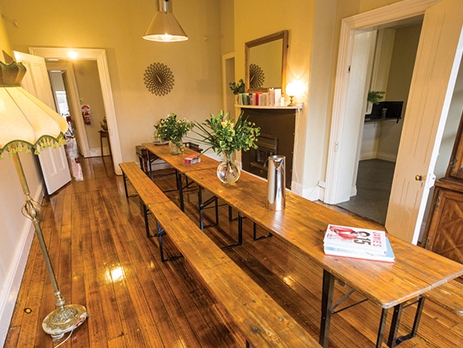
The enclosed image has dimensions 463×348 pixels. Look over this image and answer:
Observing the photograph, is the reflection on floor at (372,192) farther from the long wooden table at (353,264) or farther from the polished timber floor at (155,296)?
the long wooden table at (353,264)

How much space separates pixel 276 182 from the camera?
173cm

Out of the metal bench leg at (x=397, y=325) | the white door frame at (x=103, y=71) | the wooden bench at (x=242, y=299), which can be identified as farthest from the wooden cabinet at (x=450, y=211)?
the white door frame at (x=103, y=71)

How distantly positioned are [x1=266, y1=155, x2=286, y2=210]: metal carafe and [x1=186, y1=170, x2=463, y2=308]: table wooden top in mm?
56

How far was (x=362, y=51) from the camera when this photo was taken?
3158 mm

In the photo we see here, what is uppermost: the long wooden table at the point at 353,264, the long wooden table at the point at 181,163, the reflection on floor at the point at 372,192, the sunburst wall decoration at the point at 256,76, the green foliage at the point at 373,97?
the sunburst wall decoration at the point at 256,76

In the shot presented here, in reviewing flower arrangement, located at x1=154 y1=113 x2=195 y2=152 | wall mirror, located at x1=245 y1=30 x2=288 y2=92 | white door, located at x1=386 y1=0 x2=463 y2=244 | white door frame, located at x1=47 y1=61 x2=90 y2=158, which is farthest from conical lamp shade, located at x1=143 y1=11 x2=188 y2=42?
white door frame, located at x1=47 y1=61 x2=90 y2=158

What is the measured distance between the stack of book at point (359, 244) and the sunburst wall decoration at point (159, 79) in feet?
16.2

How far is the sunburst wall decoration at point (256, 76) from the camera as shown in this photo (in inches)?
166

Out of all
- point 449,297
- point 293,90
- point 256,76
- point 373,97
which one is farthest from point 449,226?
point 373,97

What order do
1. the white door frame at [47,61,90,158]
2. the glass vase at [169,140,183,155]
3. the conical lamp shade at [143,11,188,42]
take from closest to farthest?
the conical lamp shade at [143,11,188,42] → the glass vase at [169,140,183,155] → the white door frame at [47,61,90,158]

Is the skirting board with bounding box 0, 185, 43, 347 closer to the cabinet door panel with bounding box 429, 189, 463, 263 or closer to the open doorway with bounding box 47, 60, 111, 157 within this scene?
the cabinet door panel with bounding box 429, 189, 463, 263

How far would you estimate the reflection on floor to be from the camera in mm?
3402

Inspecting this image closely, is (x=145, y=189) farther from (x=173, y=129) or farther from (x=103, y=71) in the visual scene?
(x=103, y=71)

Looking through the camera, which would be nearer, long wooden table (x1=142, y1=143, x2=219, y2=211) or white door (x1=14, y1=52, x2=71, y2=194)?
long wooden table (x1=142, y1=143, x2=219, y2=211)
